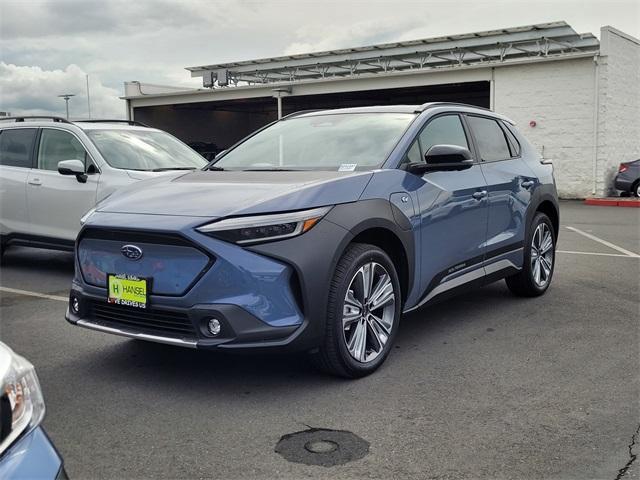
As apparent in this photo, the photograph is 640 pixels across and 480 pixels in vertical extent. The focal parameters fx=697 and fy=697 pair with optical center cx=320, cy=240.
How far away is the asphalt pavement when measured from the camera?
3096 millimetres

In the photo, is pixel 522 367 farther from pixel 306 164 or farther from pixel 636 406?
pixel 306 164

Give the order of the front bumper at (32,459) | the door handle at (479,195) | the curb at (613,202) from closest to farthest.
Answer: the front bumper at (32,459) → the door handle at (479,195) → the curb at (613,202)

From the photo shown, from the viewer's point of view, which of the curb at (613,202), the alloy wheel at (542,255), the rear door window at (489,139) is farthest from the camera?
the curb at (613,202)

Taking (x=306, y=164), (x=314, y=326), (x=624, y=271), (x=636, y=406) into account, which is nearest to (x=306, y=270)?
(x=314, y=326)

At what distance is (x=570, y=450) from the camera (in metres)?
3.21

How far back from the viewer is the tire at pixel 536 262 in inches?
244

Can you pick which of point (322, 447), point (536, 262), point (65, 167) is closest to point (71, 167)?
point (65, 167)

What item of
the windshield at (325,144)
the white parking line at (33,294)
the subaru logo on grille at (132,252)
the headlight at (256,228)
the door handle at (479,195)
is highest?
the windshield at (325,144)

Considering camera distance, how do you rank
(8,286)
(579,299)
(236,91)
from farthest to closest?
(236,91) → (8,286) → (579,299)

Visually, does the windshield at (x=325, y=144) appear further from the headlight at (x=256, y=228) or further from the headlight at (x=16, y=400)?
the headlight at (x=16, y=400)

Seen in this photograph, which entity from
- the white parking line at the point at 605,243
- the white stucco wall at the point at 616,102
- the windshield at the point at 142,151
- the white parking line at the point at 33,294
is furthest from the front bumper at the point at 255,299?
the white stucco wall at the point at 616,102

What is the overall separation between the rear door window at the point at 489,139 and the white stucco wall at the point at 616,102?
1483 cm

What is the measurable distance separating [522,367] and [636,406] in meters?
0.79

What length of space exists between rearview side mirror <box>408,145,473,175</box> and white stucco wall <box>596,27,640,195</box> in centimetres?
1646
